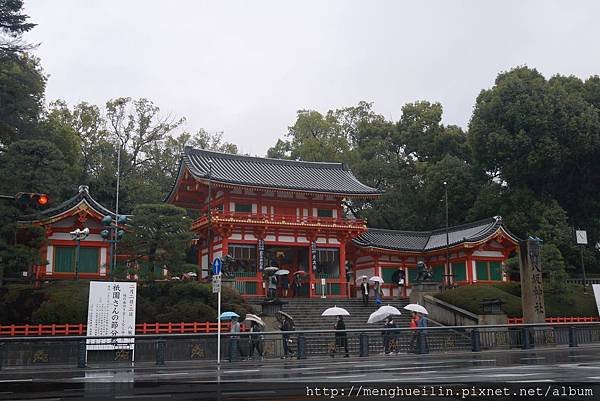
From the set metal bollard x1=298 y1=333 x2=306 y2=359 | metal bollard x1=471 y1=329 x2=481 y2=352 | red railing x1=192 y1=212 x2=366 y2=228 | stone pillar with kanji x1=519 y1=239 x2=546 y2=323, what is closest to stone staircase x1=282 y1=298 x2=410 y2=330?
red railing x1=192 y1=212 x2=366 y2=228

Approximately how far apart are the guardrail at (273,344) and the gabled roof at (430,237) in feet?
57.5

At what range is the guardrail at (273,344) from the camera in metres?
19.5

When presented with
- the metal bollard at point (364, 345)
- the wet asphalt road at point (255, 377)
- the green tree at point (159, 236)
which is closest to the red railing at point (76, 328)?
the green tree at point (159, 236)

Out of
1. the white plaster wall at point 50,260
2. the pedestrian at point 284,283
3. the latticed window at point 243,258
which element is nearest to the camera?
the white plaster wall at point 50,260

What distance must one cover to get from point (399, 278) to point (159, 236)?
20.3 meters

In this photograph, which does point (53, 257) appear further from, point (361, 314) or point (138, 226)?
point (361, 314)

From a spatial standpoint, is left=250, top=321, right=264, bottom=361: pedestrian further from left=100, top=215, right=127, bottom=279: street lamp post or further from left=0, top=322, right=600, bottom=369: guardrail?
left=100, top=215, right=127, bottom=279: street lamp post

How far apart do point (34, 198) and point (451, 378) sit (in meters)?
10.4

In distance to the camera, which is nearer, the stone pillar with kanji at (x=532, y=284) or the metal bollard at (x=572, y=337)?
the metal bollard at (x=572, y=337)

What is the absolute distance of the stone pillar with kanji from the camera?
2688 cm

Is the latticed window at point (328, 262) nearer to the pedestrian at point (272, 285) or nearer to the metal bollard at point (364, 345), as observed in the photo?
the pedestrian at point (272, 285)

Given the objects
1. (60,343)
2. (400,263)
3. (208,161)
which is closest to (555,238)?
(400,263)

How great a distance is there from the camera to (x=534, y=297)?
26969 mm

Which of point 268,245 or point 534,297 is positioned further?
point 268,245
